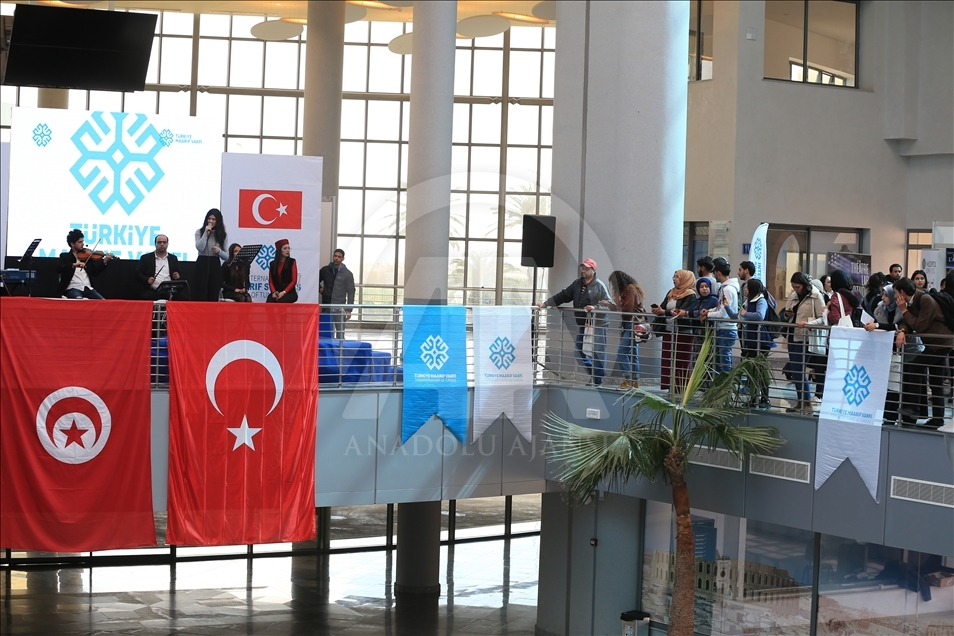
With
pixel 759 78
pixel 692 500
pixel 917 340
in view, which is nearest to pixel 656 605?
pixel 692 500

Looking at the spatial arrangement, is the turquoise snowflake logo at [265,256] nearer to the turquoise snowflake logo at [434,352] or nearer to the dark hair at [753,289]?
the turquoise snowflake logo at [434,352]

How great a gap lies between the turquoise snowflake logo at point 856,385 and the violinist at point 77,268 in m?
7.87

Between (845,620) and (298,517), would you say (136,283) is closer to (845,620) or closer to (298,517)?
(298,517)

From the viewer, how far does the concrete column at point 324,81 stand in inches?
898

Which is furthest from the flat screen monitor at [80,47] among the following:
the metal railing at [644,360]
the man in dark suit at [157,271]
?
the metal railing at [644,360]

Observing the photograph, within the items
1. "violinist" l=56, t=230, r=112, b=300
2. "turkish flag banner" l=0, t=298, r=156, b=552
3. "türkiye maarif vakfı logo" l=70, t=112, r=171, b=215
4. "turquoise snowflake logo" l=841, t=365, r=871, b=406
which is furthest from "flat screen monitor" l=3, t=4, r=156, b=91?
"turquoise snowflake logo" l=841, t=365, r=871, b=406

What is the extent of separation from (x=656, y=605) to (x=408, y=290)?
5321 millimetres

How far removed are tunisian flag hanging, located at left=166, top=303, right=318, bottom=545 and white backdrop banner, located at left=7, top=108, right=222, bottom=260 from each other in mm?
1971

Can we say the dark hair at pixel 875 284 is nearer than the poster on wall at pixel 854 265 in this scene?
Yes

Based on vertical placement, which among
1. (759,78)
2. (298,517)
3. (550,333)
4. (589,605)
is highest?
(759,78)

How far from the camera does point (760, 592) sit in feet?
44.2

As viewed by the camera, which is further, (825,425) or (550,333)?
(550,333)

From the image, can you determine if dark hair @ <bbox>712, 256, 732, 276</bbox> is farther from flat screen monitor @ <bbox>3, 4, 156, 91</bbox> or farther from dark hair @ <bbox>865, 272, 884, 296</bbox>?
flat screen monitor @ <bbox>3, 4, 156, 91</bbox>

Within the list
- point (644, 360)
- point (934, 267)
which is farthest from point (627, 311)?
point (934, 267)
